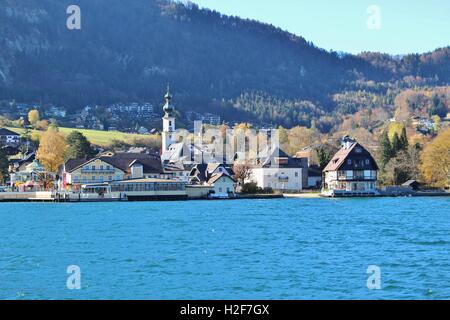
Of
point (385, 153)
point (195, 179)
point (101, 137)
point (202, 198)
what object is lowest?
point (202, 198)

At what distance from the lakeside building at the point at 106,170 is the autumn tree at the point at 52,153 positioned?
20.3ft

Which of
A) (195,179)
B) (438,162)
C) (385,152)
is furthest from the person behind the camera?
A: (195,179)

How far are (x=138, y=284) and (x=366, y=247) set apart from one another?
43.1 feet

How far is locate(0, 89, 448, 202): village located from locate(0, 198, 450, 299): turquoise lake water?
1482 inches

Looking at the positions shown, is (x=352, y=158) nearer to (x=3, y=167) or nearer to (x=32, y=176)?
(x=32, y=176)

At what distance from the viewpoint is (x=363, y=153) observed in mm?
101000

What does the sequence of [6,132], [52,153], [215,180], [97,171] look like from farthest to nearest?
[6,132], [52,153], [97,171], [215,180]

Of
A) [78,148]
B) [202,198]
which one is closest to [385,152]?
[202,198]

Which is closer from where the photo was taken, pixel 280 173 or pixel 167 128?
pixel 280 173

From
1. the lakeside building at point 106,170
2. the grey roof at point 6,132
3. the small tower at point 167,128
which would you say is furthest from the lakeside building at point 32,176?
the grey roof at point 6,132

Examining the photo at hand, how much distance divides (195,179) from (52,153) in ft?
61.0

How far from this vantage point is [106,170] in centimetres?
9819

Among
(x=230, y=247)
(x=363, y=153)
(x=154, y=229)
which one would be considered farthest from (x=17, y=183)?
(x=230, y=247)
